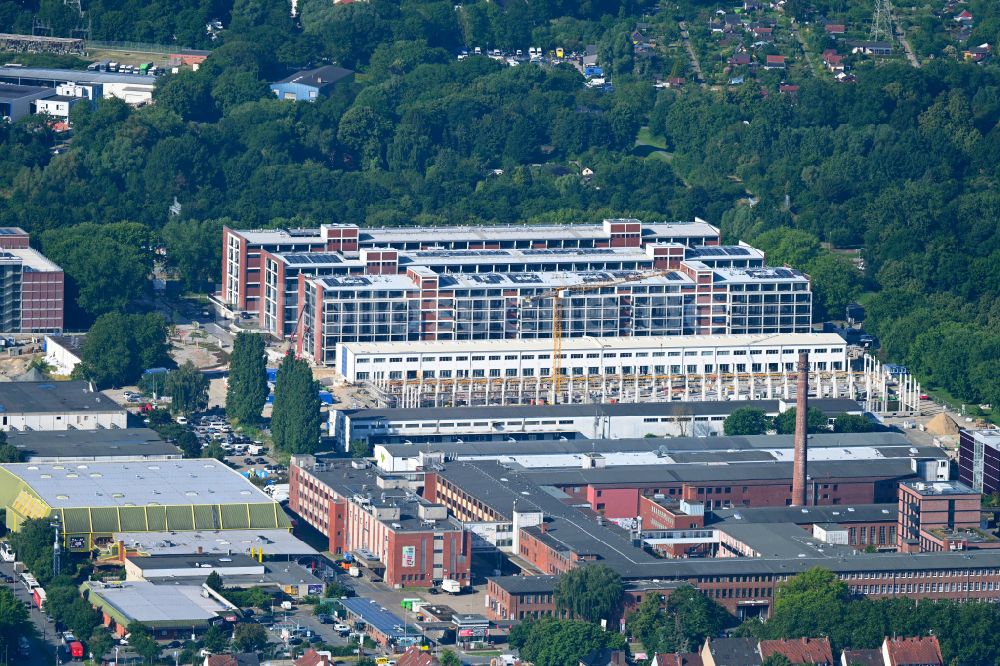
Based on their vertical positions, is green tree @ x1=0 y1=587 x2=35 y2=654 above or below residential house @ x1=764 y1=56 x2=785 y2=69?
below

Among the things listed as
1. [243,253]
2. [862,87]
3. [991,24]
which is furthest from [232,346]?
[991,24]

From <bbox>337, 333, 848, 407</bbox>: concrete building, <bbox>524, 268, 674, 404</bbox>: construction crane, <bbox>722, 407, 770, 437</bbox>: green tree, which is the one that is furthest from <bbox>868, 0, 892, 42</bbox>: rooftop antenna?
<bbox>722, 407, 770, 437</bbox>: green tree

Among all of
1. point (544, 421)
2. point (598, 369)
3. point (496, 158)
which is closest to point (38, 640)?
point (544, 421)

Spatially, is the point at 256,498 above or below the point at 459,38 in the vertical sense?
below

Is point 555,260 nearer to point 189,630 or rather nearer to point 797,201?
point 797,201

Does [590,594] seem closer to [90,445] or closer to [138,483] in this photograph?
[138,483]

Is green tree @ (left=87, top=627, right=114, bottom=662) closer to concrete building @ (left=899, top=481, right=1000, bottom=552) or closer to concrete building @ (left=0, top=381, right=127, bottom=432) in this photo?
concrete building @ (left=0, top=381, right=127, bottom=432)
